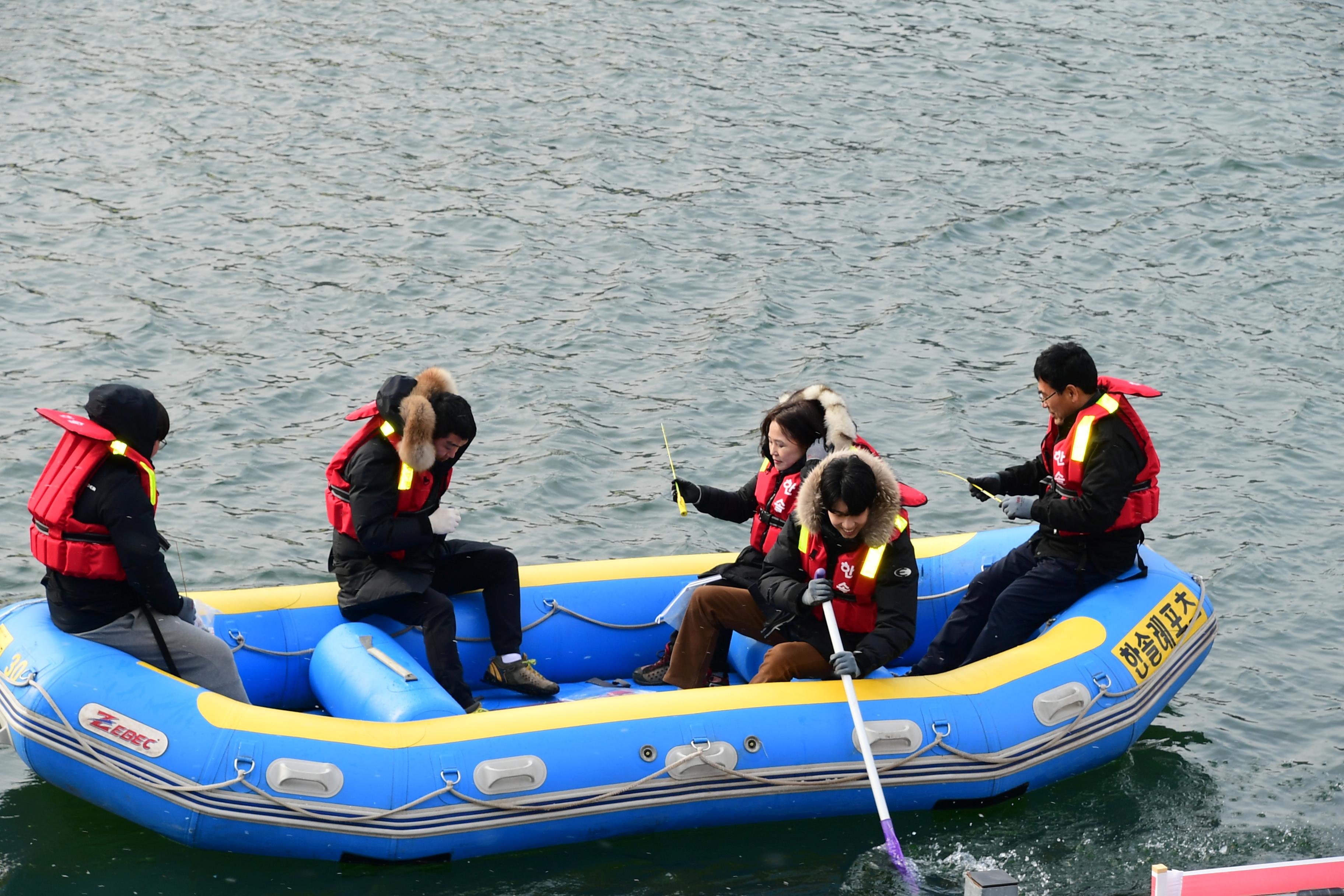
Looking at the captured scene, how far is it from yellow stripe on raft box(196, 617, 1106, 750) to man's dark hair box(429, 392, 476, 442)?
1165 millimetres

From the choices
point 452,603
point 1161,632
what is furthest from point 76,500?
point 1161,632

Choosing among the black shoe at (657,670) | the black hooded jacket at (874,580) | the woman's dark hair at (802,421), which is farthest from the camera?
the black shoe at (657,670)

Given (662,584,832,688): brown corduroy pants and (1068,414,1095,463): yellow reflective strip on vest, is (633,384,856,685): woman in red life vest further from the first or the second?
(1068,414,1095,463): yellow reflective strip on vest

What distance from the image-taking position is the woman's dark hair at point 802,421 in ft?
21.1

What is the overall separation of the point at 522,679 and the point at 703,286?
5.81 metres

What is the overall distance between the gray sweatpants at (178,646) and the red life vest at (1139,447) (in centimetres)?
361

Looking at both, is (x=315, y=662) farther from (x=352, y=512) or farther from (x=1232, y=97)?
(x=1232, y=97)

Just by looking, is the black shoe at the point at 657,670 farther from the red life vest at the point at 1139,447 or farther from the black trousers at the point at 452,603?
the red life vest at the point at 1139,447

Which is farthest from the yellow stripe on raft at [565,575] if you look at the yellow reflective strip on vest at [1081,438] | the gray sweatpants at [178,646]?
the yellow reflective strip on vest at [1081,438]

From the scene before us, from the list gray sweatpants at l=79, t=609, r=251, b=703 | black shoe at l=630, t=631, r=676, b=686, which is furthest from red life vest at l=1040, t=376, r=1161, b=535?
gray sweatpants at l=79, t=609, r=251, b=703

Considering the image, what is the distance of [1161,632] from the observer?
265 inches

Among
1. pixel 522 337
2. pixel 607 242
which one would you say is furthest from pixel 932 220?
pixel 522 337

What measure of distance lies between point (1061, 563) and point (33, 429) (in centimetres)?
650

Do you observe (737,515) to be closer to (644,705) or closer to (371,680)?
(644,705)
